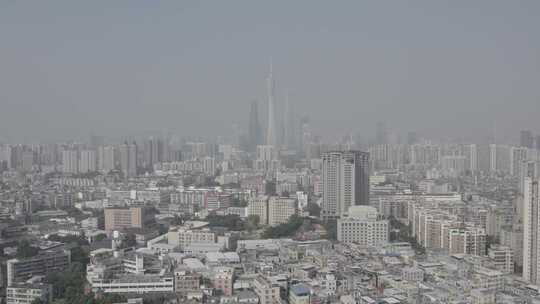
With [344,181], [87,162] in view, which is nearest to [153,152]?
[87,162]

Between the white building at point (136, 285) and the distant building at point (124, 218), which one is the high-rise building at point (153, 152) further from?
the white building at point (136, 285)

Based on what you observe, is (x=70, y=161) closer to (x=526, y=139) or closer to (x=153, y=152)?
(x=153, y=152)

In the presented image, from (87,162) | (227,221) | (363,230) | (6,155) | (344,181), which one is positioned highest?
(6,155)

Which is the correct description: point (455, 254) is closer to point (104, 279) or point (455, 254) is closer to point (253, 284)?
point (253, 284)

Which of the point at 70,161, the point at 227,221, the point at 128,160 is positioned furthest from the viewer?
the point at 128,160

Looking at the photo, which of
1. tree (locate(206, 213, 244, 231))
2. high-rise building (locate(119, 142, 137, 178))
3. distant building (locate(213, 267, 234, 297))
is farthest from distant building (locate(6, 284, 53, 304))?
high-rise building (locate(119, 142, 137, 178))

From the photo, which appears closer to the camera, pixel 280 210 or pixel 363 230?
pixel 363 230

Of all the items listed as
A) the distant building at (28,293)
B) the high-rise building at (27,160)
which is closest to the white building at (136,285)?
the distant building at (28,293)
